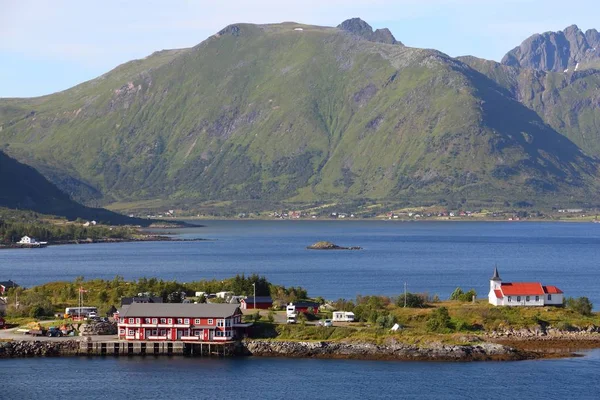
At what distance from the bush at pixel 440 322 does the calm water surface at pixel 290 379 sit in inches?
243

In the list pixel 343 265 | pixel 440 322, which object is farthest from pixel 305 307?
pixel 343 265

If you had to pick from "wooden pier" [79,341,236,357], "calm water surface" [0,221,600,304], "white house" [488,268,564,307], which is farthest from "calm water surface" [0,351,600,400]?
"calm water surface" [0,221,600,304]

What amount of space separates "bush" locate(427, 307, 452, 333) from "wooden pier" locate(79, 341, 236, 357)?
12.4 meters

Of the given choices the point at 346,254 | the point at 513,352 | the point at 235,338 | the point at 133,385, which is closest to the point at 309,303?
the point at 235,338

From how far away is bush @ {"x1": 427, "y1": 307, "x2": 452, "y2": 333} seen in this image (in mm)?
73988

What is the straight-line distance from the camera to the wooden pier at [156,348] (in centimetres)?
7106

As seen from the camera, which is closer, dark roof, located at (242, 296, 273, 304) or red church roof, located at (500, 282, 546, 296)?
red church roof, located at (500, 282, 546, 296)

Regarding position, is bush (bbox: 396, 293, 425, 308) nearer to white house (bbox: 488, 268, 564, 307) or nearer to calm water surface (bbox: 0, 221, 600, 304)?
white house (bbox: 488, 268, 564, 307)

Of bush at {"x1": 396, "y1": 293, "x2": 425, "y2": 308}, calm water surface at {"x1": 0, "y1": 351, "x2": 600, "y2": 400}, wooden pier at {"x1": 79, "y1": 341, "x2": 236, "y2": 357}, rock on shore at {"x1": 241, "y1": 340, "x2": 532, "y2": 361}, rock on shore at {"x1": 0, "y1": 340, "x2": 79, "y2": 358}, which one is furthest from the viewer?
bush at {"x1": 396, "y1": 293, "x2": 425, "y2": 308}

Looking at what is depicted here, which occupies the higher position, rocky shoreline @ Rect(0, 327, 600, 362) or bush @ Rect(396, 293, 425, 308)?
bush @ Rect(396, 293, 425, 308)

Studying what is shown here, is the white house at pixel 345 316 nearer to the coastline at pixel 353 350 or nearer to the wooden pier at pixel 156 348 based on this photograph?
the coastline at pixel 353 350

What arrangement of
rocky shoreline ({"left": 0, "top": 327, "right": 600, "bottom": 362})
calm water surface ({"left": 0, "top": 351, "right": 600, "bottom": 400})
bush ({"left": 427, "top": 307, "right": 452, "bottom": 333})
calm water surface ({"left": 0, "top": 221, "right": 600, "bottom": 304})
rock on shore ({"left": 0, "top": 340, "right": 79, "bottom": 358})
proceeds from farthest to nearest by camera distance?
calm water surface ({"left": 0, "top": 221, "right": 600, "bottom": 304}) < bush ({"left": 427, "top": 307, "right": 452, "bottom": 333}) < rock on shore ({"left": 0, "top": 340, "right": 79, "bottom": 358}) < rocky shoreline ({"left": 0, "top": 327, "right": 600, "bottom": 362}) < calm water surface ({"left": 0, "top": 351, "right": 600, "bottom": 400})

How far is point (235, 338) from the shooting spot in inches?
2849

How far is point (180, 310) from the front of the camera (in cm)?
7294
